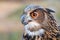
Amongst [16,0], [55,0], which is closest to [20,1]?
[16,0]

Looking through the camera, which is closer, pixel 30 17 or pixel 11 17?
pixel 30 17

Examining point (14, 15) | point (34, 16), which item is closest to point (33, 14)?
point (34, 16)

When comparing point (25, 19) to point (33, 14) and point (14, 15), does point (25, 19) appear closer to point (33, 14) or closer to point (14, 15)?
point (33, 14)

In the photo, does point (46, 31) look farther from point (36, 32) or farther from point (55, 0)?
point (55, 0)

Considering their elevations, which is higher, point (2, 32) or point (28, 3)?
point (28, 3)
